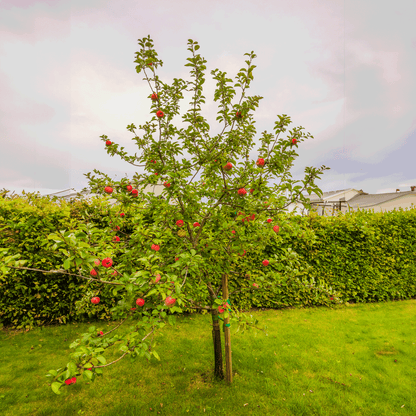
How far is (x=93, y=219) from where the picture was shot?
186 inches

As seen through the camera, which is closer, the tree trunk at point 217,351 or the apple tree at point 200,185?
the apple tree at point 200,185

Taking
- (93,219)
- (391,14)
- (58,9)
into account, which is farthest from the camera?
(391,14)

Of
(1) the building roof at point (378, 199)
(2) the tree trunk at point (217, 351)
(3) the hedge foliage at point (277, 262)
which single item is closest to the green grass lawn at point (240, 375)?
(2) the tree trunk at point (217, 351)

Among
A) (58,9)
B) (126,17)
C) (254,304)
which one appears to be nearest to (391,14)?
(126,17)

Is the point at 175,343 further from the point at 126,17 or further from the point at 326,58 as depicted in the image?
the point at 326,58

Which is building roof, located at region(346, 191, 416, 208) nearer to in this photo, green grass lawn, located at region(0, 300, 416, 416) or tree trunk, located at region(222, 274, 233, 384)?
green grass lawn, located at region(0, 300, 416, 416)

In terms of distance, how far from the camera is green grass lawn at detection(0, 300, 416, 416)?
104 inches

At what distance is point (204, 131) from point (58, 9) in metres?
3.41

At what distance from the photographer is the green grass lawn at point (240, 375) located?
2.65 metres

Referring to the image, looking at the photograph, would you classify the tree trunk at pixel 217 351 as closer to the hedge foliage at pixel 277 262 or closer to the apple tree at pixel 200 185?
the apple tree at pixel 200 185

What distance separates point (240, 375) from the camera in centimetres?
319

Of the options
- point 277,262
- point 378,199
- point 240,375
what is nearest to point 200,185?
point 277,262

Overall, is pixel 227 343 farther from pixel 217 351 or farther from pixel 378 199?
pixel 378 199

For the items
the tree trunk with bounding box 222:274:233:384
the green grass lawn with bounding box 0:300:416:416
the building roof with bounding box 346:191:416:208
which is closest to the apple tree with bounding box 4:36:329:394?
the tree trunk with bounding box 222:274:233:384
